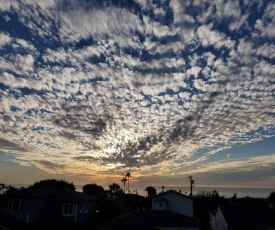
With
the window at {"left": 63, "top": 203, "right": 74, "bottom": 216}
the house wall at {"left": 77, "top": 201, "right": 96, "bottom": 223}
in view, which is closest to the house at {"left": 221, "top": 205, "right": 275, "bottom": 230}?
the house wall at {"left": 77, "top": 201, "right": 96, "bottom": 223}

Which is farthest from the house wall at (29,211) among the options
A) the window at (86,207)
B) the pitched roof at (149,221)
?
the pitched roof at (149,221)

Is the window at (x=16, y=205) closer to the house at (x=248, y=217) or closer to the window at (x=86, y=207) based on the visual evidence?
the window at (x=86, y=207)

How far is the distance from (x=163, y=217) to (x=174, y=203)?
1088 cm

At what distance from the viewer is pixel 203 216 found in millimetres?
68375

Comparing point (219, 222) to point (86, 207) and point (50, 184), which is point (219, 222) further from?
point (50, 184)

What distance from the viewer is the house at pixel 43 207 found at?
38.0 meters

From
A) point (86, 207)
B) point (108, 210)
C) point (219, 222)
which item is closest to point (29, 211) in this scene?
point (86, 207)

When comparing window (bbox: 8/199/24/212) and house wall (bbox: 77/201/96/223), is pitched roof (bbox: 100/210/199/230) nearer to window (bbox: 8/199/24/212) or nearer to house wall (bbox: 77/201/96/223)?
house wall (bbox: 77/201/96/223)

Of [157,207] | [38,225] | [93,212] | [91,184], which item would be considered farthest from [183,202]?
[91,184]

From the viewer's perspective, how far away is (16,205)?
38.1 metres

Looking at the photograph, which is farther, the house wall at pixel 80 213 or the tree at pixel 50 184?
the tree at pixel 50 184

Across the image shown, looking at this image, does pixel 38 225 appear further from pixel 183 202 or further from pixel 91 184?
pixel 91 184

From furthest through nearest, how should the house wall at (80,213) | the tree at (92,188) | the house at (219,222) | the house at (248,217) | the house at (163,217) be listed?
the tree at (92,188)
the house at (219,222)
the house at (248,217)
the house wall at (80,213)
the house at (163,217)

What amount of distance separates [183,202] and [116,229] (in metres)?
23.4
